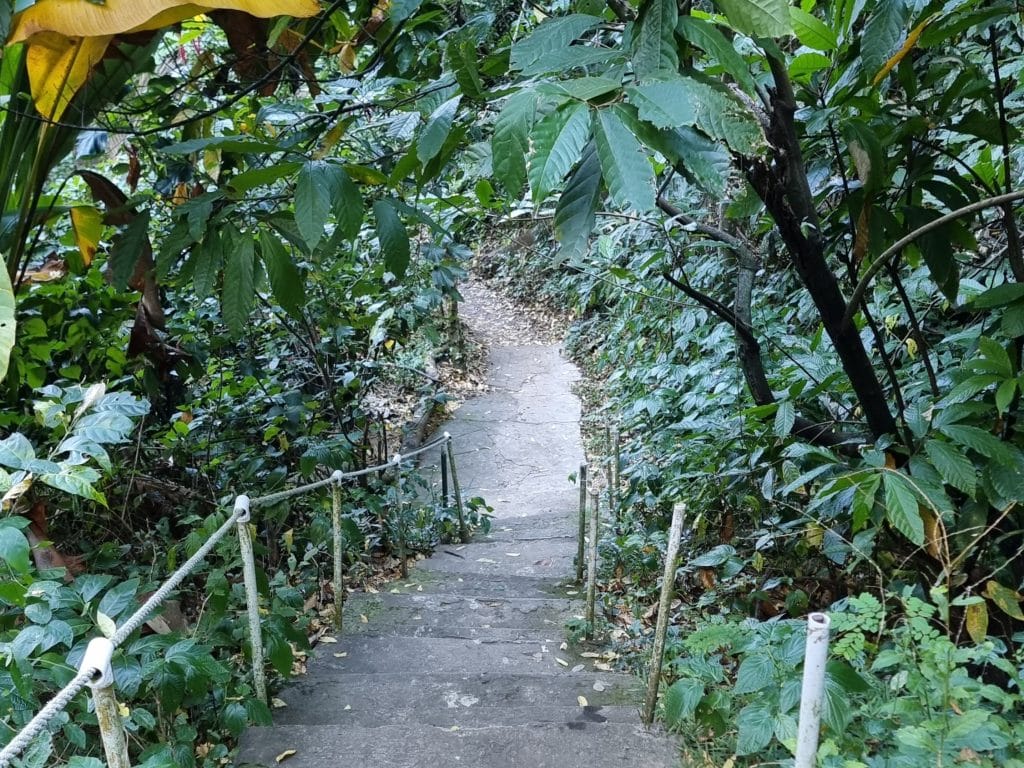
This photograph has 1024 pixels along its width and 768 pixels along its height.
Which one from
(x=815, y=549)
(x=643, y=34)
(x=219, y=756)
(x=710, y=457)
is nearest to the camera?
(x=643, y=34)

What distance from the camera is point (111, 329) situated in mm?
3336

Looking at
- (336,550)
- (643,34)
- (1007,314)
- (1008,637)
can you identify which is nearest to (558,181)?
(643,34)

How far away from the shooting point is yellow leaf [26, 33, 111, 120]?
2.01 meters

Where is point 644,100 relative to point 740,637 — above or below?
above

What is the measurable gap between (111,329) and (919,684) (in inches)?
134

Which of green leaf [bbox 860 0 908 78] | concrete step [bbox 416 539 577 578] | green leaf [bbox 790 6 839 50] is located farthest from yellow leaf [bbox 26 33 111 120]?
concrete step [bbox 416 539 577 578]

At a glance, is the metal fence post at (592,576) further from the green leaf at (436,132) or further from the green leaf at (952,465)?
the green leaf at (436,132)

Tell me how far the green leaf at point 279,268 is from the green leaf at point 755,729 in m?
1.62

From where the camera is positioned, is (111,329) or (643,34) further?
(111,329)

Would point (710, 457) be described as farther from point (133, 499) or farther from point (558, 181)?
point (558, 181)

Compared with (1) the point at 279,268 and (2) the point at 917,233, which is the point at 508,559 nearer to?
(1) the point at 279,268

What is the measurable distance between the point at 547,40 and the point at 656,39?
191 mm

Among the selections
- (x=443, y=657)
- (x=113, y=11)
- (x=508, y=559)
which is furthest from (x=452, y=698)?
(x=508, y=559)

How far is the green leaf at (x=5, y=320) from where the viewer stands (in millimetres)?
1757
